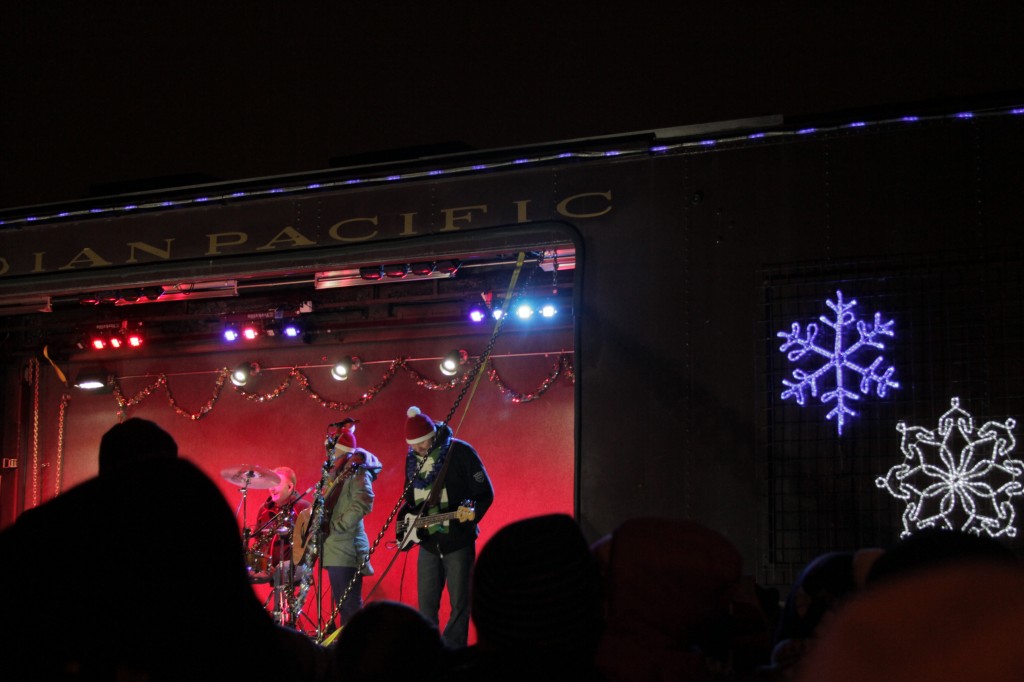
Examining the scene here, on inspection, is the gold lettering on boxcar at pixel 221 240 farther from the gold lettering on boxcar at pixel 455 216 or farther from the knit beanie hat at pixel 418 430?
the knit beanie hat at pixel 418 430

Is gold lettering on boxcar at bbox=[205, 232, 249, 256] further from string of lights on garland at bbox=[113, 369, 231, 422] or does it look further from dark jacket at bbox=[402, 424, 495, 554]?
string of lights on garland at bbox=[113, 369, 231, 422]

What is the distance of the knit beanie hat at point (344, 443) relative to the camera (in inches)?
395

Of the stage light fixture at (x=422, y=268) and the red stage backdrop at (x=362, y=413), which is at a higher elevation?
the stage light fixture at (x=422, y=268)

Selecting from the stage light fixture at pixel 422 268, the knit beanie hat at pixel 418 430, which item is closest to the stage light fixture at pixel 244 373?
the knit beanie hat at pixel 418 430

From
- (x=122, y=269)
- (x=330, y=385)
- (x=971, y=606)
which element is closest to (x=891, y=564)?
(x=971, y=606)

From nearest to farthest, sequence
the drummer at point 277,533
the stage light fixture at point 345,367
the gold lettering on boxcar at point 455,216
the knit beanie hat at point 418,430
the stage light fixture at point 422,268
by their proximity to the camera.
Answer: the gold lettering on boxcar at point 455,216 → the stage light fixture at point 422,268 → the knit beanie hat at point 418,430 → the drummer at point 277,533 → the stage light fixture at point 345,367

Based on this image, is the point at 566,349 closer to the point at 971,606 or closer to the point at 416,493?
the point at 416,493

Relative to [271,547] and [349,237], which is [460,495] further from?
[271,547]

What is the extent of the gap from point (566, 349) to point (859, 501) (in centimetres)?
Answer: 662

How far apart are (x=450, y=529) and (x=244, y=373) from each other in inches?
219

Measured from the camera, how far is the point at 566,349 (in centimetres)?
1153

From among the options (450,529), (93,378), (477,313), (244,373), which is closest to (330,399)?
(244,373)

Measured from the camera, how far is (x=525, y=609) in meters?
2.28

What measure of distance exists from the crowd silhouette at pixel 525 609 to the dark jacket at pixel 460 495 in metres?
5.00
